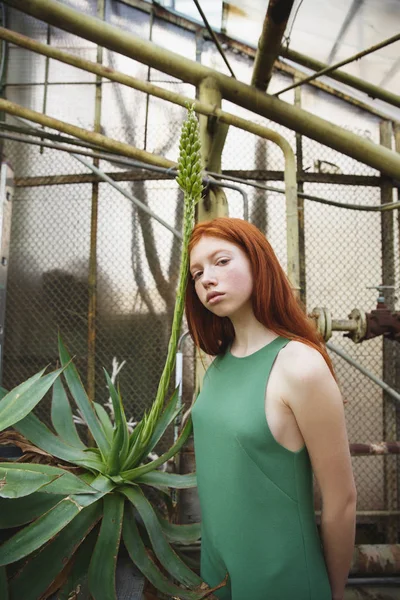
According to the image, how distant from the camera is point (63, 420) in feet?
4.17

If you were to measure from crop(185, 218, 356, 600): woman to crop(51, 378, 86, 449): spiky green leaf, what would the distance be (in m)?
0.46

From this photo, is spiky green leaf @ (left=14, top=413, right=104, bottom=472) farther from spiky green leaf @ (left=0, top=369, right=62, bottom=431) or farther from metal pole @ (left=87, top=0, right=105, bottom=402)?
metal pole @ (left=87, top=0, right=105, bottom=402)

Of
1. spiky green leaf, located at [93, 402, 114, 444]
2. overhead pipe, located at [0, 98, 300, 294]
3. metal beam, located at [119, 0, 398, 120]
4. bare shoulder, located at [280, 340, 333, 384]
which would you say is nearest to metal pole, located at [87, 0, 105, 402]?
metal beam, located at [119, 0, 398, 120]

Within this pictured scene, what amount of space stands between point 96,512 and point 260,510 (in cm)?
41

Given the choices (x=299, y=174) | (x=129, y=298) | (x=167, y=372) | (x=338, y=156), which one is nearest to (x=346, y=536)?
(x=167, y=372)

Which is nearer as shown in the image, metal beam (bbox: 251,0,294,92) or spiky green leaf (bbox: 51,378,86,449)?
spiky green leaf (bbox: 51,378,86,449)

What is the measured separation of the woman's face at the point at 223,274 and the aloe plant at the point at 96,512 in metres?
0.09

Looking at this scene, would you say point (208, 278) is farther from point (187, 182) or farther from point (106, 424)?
point (106, 424)

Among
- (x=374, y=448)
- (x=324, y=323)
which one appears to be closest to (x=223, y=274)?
(x=324, y=323)

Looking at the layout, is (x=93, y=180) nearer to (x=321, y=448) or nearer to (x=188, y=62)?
(x=188, y=62)

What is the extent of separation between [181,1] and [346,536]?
4064 millimetres

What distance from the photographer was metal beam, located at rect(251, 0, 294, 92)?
66.7 inches

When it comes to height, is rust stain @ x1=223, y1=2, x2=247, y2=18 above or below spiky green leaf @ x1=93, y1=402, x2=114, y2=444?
above

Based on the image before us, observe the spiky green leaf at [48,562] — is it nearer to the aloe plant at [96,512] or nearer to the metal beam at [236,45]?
the aloe plant at [96,512]
